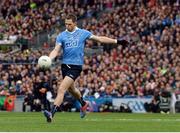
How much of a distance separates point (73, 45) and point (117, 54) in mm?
20062

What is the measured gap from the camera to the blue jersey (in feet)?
62.0

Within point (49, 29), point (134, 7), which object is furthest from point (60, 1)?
point (134, 7)

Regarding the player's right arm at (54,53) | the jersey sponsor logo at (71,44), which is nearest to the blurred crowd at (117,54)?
the jersey sponsor logo at (71,44)

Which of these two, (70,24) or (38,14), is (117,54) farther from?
(70,24)

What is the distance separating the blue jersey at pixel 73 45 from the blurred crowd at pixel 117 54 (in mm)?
14624

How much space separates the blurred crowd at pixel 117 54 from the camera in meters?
35.5

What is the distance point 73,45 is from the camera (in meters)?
19.0

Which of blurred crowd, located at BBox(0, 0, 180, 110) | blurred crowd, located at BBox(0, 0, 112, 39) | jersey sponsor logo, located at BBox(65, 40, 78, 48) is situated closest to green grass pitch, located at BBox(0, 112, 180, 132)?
jersey sponsor logo, located at BBox(65, 40, 78, 48)

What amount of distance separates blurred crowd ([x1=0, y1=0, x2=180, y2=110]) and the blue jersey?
14.6 meters

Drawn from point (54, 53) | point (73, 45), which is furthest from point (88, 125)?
point (73, 45)

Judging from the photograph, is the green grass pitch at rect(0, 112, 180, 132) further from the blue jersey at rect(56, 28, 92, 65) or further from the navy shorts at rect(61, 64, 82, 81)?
the blue jersey at rect(56, 28, 92, 65)

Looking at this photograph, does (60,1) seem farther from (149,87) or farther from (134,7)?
(149,87)

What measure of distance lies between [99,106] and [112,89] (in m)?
1.39

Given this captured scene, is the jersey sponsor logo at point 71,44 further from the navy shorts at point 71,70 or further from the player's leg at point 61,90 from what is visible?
the player's leg at point 61,90
